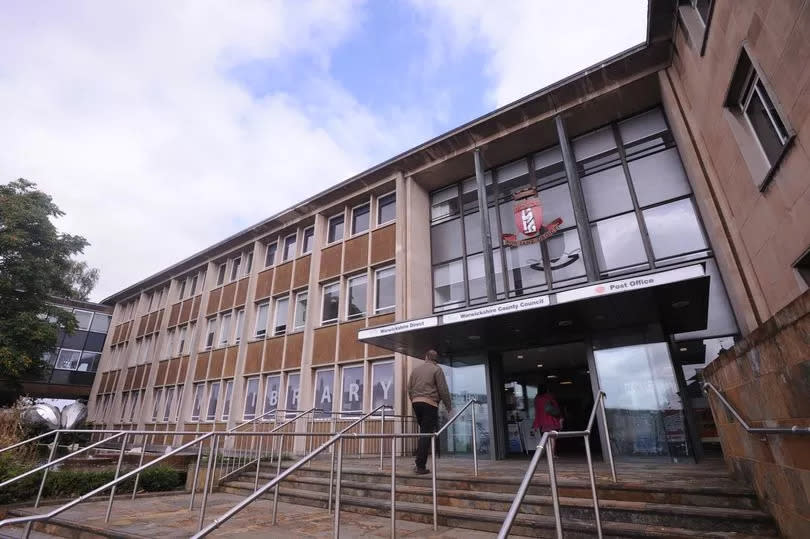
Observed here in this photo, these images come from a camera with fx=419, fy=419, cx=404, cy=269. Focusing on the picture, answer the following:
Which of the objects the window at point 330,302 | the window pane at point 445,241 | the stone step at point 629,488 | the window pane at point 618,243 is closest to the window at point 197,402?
the window at point 330,302

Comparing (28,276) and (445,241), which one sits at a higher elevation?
(28,276)

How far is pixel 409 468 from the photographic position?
7.14 metres

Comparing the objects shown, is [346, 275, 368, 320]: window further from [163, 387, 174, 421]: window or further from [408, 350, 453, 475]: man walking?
[163, 387, 174, 421]: window

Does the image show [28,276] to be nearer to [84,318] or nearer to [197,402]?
[197,402]

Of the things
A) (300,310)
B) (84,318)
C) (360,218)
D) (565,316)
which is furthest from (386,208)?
(84,318)

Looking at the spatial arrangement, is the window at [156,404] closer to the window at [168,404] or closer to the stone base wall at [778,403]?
the window at [168,404]

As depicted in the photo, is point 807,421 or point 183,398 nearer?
point 807,421

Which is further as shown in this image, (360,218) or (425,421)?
(360,218)

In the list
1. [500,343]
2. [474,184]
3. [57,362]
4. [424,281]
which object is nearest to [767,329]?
[500,343]

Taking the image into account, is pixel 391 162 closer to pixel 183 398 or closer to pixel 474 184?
pixel 474 184

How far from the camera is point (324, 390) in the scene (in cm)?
1355

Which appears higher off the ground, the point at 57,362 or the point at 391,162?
the point at 391,162

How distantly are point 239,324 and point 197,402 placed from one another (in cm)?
378

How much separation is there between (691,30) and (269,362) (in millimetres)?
15279
